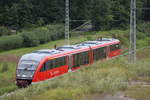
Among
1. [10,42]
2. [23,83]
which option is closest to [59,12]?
[10,42]

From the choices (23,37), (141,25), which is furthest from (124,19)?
(23,37)

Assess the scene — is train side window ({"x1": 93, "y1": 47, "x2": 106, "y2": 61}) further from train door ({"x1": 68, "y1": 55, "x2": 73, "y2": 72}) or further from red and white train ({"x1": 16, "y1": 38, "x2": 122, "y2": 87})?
train door ({"x1": 68, "y1": 55, "x2": 73, "y2": 72})

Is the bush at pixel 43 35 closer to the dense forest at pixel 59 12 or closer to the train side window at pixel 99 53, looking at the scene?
the dense forest at pixel 59 12

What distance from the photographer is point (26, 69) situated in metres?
22.8

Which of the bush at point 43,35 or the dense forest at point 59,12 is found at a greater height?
the dense forest at point 59,12

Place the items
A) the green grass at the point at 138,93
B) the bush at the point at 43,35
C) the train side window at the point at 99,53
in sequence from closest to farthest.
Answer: the green grass at the point at 138,93
the train side window at the point at 99,53
the bush at the point at 43,35

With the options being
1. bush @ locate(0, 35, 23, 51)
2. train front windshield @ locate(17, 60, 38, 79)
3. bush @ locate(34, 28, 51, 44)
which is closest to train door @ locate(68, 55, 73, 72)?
train front windshield @ locate(17, 60, 38, 79)

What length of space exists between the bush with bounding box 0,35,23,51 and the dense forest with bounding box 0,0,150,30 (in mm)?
15359

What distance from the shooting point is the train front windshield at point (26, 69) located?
2248 centimetres

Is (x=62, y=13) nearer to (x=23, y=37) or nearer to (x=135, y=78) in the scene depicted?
(x=23, y=37)

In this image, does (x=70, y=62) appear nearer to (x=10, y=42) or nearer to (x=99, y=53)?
(x=99, y=53)

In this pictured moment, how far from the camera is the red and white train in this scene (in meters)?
22.5

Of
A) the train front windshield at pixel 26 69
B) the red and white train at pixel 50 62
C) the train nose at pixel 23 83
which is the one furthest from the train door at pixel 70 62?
the train nose at pixel 23 83

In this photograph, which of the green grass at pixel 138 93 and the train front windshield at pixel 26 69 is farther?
the train front windshield at pixel 26 69
